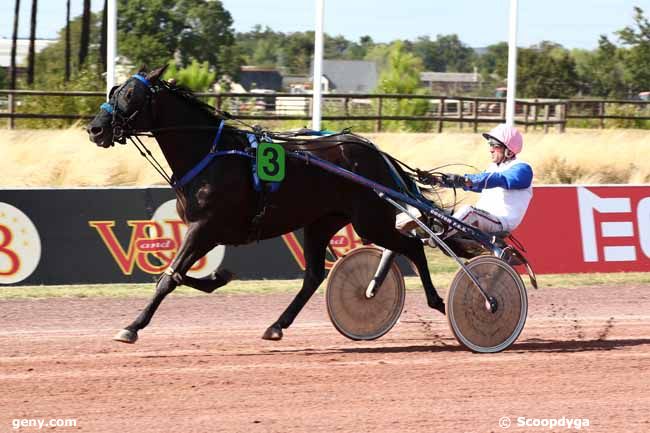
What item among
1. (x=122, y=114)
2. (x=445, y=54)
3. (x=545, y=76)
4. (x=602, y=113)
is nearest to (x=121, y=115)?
(x=122, y=114)

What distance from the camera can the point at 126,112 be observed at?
7.70 meters

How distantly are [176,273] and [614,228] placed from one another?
22.7 feet

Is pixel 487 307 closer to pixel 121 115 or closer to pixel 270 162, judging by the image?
pixel 270 162

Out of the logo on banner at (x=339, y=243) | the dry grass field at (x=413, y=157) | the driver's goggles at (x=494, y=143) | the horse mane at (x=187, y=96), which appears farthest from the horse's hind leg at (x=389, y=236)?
the dry grass field at (x=413, y=157)

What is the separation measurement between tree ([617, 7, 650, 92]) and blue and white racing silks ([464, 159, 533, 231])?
27904 millimetres

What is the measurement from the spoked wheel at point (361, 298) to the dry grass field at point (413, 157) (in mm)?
7681

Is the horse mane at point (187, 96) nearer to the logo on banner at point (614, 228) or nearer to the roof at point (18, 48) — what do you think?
the logo on banner at point (614, 228)

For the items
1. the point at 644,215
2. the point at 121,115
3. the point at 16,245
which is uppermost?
the point at 121,115

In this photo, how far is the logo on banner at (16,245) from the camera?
11.4 metres

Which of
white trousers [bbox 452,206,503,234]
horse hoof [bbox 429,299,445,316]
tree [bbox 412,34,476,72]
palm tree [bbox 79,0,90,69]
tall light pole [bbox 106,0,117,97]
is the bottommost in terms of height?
horse hoof [bbox 429,299,445,316]

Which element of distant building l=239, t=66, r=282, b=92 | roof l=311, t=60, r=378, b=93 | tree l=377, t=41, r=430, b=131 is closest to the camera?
tree l=377, t=41, r=430, b=131

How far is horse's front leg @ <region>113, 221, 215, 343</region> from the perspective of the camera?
7637 mm

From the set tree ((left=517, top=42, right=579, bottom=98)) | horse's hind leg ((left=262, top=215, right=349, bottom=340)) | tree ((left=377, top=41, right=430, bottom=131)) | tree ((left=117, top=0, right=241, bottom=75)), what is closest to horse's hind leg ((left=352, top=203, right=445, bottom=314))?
horse's hind leg ((left=262, top=215, right=349, bottom=340))

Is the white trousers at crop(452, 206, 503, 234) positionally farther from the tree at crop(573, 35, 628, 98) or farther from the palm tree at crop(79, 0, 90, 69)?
the tree at crop(573, 35, 628, 98)
